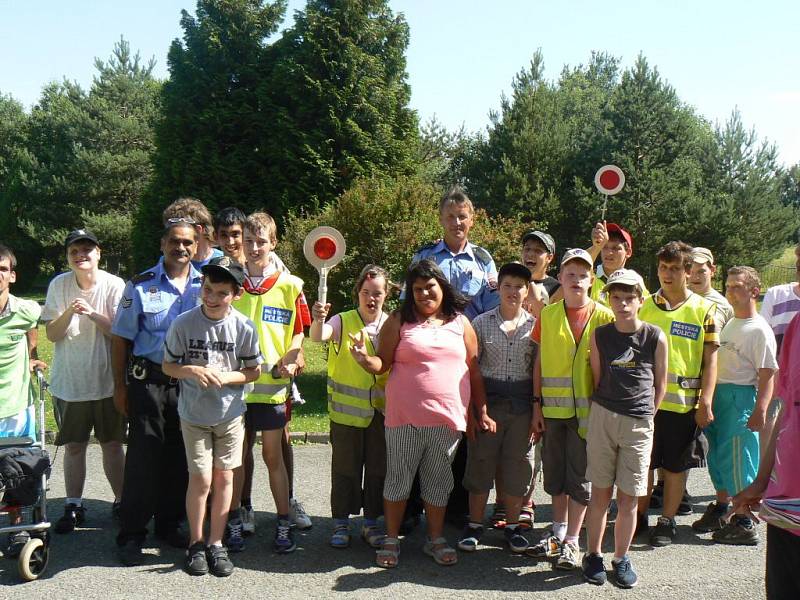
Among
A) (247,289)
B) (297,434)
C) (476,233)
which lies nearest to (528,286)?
A: (247,289)

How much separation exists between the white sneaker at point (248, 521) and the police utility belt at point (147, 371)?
1207mm

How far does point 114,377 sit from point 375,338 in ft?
5.90

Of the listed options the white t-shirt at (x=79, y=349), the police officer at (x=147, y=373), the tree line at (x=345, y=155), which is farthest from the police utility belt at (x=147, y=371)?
the tree line at (x=345, y=155)

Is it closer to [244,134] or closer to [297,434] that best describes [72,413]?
[297,434]

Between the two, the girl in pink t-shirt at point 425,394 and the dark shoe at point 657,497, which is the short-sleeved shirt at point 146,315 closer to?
the girl in pink t-shirt at point 425,394

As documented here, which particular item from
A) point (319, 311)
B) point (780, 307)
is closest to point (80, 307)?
point (319, 311)

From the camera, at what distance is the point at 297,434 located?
809 cm

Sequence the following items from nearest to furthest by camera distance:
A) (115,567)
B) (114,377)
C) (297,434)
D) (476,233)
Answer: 1. (115,567)
2. (114,377)
3. (297,434)
4. (476,233)

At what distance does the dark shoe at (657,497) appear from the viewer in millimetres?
6031

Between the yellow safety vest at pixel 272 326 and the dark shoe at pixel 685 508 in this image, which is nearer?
the yellow safety vest at pixel 272 326

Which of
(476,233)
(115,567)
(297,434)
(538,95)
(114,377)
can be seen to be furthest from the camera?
(538,95)

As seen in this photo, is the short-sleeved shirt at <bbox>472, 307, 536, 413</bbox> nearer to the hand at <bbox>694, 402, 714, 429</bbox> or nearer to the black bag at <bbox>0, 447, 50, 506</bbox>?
the hand at <bbox>694, 402, 714, 429</bbox>

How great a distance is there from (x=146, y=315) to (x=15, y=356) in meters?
0.90

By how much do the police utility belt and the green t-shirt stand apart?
2.41ft
